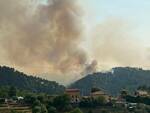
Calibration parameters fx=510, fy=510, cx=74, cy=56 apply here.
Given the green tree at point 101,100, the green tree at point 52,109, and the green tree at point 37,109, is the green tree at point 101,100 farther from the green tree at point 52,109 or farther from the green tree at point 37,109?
the green tree at point 37,109

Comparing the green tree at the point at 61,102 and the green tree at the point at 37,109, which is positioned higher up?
the green tree at the point at 61,102

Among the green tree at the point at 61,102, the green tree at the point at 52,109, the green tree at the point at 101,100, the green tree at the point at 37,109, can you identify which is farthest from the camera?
the green tree at the point at 101,100

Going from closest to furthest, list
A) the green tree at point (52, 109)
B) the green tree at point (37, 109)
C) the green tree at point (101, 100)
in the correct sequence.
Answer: the green tree at point (37, 109), the green tree at point (52, 109), the green tree at point (101, 100)

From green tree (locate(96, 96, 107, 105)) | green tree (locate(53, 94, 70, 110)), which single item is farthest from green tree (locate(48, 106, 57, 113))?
green tree (locate(96, 96, 107, 105))

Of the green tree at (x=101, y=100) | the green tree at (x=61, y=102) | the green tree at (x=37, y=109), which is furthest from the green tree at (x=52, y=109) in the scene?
the green tree at (x=101, y=100)

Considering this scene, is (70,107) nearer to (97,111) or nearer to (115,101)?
(97,111)

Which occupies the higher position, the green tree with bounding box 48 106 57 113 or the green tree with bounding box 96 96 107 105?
the green tree with bounding box 96 96 107 105

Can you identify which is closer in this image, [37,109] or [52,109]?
[37,109]

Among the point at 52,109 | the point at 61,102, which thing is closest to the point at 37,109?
the point at 52,109

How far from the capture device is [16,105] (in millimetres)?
100438

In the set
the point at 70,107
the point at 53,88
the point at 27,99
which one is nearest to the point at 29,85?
the point at 53,88

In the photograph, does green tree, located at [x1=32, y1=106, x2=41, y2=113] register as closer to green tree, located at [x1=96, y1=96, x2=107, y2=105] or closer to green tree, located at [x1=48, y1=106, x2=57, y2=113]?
green tree, located at [x1=48, y1=106, x2=57, y2=113]

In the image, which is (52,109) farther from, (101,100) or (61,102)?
(101,100)

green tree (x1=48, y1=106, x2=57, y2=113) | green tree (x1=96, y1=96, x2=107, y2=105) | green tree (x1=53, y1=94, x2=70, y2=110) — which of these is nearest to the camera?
green tree (x1=48, y1=106, x2=57, y2=113)
